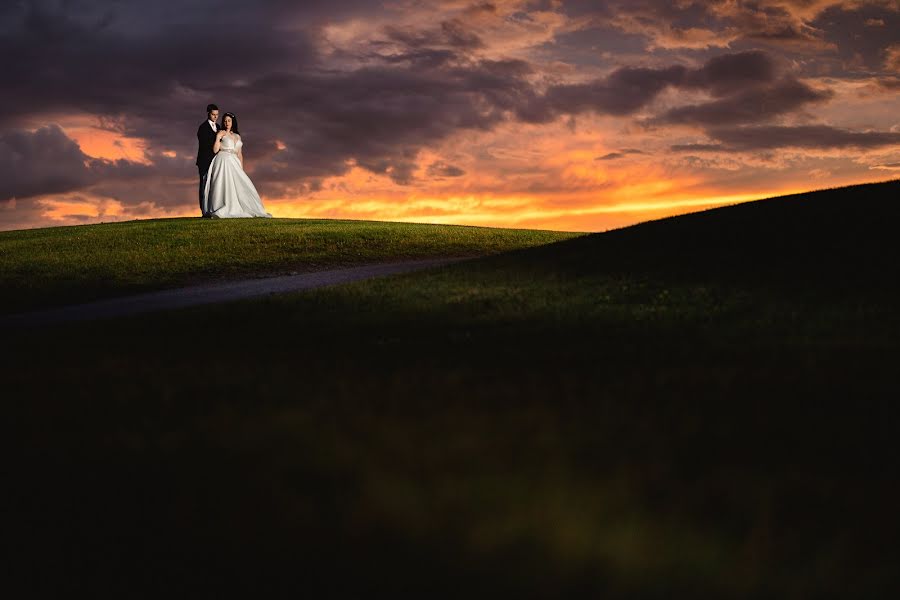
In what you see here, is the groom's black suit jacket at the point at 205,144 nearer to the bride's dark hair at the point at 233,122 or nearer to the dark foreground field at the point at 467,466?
the bride's dark hair at the point at 233,122

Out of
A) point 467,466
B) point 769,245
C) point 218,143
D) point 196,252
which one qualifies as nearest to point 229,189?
point 218,143

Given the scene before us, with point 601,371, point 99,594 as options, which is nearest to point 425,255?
point 601,371

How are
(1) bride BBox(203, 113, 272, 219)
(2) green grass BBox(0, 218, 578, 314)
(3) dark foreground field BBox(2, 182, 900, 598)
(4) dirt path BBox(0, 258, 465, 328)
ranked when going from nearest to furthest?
(3) dark foreground field BBox(2, 182, 900, 598) → (4) dirt path BBox(0, 258, 465, 328) → (2) green grass BBox(0, 218, 578, 314) → (1) bride BBox(203, 113, 272, 219)

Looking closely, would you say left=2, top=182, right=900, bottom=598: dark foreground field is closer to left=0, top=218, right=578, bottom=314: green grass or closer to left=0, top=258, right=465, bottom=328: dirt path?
left=0, top=258, right=465, bottom=328: dirt path

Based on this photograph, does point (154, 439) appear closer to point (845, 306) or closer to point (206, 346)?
point (206, 346)

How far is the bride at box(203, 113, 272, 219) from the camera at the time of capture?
3059cm

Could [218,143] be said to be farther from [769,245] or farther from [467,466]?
[467,466]

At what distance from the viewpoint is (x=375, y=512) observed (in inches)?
127

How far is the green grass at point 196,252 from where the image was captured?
60.2 ft

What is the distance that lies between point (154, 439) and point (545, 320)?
6163mm

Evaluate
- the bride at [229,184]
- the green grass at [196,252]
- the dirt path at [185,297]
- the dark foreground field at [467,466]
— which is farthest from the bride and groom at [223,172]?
the dark foreground field at [467,466]

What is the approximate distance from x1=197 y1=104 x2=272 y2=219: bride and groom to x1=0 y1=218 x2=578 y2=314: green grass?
89.0 inches

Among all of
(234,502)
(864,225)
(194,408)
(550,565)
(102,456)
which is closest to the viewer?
(550,565)

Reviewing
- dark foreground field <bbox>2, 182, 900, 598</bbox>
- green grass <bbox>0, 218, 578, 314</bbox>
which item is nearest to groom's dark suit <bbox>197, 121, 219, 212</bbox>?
green grass <bbox>0, 218, 578, 314</bbox>
